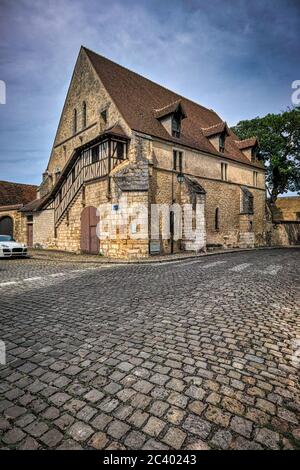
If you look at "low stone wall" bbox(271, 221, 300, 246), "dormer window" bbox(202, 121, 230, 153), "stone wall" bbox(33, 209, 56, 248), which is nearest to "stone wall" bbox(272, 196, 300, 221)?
"low stone wall" bbox(271, 221, 300, 246)

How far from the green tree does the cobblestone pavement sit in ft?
97.8

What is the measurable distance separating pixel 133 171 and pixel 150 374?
12.9 meters

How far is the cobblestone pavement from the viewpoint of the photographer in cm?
180

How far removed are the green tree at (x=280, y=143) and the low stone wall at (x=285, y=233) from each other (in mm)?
4527

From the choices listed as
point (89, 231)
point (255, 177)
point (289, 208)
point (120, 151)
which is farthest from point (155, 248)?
point (289, 208)

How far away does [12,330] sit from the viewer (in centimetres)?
373

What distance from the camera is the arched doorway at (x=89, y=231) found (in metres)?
16.6

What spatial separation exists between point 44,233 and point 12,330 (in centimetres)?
1889

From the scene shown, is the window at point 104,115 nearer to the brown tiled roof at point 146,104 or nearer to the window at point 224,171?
the brown tiled roof at point 146,104

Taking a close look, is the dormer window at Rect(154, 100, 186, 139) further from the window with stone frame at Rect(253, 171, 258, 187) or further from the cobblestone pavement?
the cobblestone pavement

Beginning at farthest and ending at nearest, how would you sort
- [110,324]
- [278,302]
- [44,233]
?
[44,233]
[278,302]
[110,324]

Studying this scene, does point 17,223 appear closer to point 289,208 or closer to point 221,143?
point 221,143

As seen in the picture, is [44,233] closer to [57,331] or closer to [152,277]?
[152,277]
